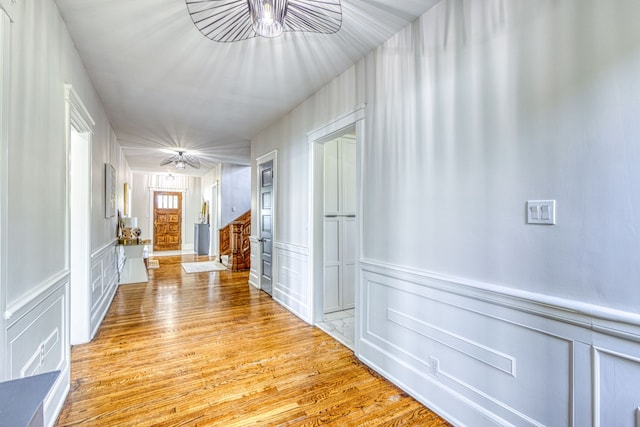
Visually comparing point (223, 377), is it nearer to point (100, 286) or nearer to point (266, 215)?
point (100, 286)

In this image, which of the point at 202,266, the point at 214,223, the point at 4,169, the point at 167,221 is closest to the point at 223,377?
the point at 4,169

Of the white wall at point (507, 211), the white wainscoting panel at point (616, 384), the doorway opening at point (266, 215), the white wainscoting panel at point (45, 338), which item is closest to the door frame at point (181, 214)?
the doorway opening at point (266, 215)

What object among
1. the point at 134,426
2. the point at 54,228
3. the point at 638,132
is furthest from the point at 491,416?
the point at 54,228

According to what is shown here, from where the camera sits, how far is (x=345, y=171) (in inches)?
159

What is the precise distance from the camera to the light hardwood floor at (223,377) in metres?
1.91

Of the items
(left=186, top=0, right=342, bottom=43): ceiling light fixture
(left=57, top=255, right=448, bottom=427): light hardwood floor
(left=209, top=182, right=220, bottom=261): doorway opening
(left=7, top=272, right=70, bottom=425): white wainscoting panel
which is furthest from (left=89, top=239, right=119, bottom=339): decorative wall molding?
(left=209, top=182, right=220, bottom=261): doorway opening

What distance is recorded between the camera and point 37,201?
1.72 m

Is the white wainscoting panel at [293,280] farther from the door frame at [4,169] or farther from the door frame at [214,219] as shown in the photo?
the door frame at [214,219]

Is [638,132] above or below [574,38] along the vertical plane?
below

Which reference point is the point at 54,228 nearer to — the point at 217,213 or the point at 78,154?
the point at 78,154

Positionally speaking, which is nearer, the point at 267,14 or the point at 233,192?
the point at 267,14

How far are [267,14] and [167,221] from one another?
10450 mm

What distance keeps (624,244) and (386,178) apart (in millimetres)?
1448

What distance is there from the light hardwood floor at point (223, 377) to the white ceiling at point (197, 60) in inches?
107
